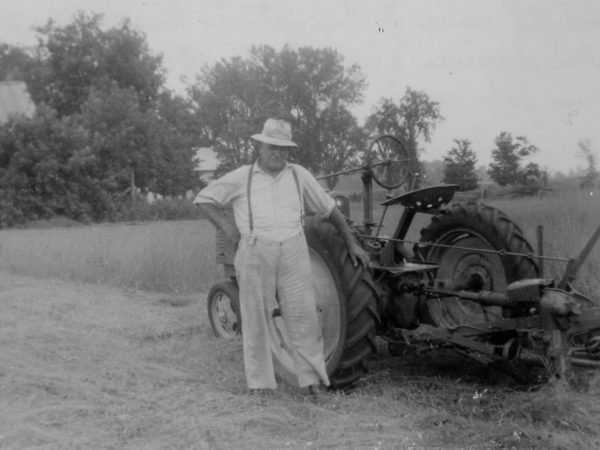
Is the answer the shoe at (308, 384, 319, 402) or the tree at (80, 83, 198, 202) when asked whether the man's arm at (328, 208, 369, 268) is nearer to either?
the shoe at (308, 384, 319, 402)

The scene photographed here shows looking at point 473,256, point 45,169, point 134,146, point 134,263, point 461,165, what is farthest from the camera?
point 134,146

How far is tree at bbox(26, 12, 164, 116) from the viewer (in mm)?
37312

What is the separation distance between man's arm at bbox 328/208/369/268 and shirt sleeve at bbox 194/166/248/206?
A: 2.04 ft

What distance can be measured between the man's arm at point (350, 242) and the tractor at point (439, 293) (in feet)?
0.13

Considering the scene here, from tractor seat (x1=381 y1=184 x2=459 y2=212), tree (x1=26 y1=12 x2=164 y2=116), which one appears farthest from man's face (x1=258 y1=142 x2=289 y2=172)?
tree (x1=26 y1=12 x2=164 y2=116)

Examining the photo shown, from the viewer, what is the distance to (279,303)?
4.59 m

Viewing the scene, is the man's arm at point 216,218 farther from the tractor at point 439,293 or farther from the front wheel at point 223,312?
the front wheel at point 223,312

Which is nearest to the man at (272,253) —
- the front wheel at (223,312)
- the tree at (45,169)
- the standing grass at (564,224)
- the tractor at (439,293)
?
the tractor at (439,293)

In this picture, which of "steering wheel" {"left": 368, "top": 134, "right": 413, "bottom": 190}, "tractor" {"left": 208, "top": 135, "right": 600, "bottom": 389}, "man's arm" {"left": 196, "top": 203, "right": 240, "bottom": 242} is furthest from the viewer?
"steering wheel" {"left": 368, "top": 134, "right": 413, "bottom": 190}

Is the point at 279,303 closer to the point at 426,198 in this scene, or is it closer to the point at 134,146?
the point at 426,198

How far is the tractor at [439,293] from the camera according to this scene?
4.05 meters

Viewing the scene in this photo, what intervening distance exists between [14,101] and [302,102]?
1881 centimetres

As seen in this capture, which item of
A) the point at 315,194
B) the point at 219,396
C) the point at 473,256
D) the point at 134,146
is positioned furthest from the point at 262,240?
the point at 134,146

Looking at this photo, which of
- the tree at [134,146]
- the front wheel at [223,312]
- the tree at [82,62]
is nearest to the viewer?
the front wheel at [223,312]
